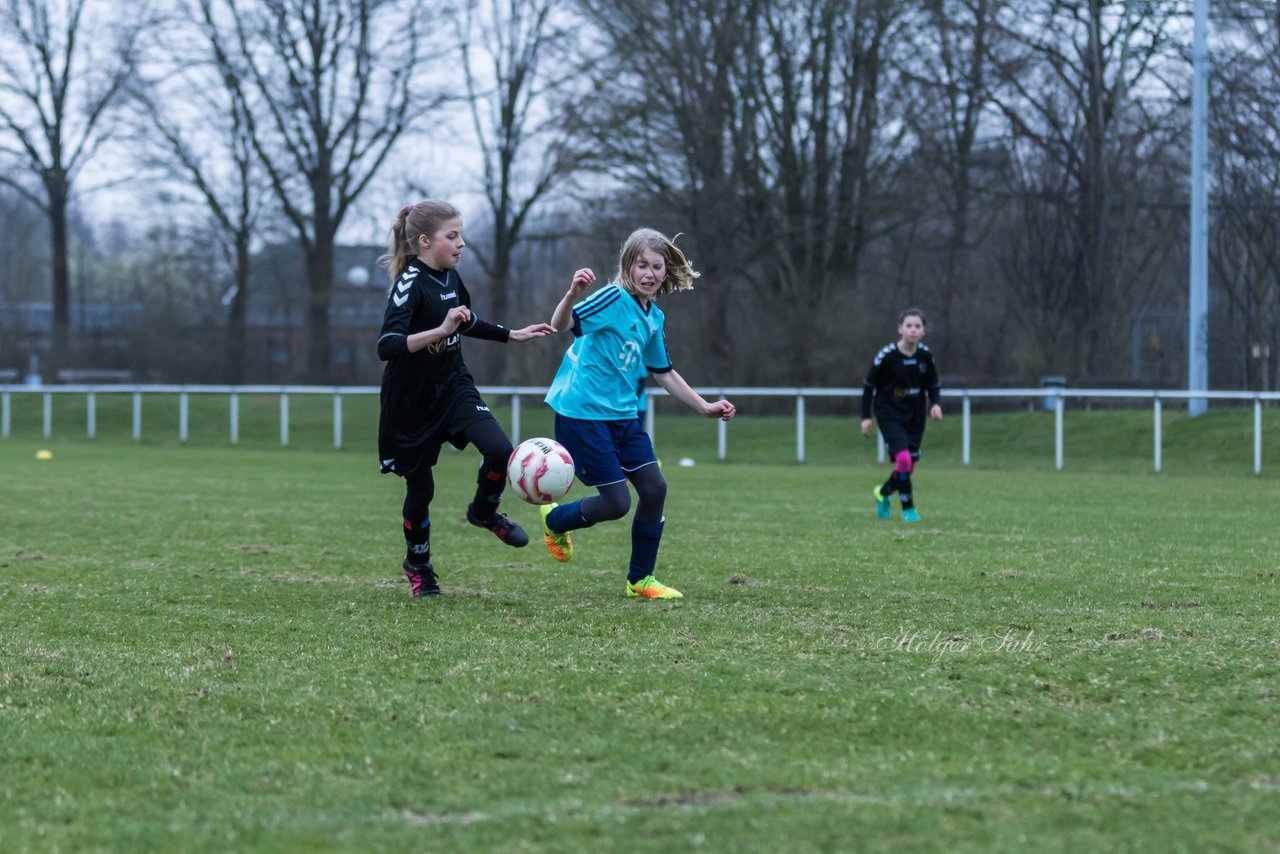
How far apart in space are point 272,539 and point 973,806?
7.64 m

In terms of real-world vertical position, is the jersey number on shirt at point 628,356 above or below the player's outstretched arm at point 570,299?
below

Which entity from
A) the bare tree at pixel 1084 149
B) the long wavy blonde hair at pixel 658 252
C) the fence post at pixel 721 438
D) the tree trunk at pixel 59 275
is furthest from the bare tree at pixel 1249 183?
the tree trunk at pixel 59 275

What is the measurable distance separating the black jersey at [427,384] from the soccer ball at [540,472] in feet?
1.38

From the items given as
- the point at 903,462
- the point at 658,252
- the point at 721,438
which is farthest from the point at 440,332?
the point at 721,438

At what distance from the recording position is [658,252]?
6.97m

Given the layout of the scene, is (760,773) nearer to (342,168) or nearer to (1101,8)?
(1101,8)

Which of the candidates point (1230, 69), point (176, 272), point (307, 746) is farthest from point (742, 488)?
point (176, 272)

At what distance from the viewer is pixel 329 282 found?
3906cm

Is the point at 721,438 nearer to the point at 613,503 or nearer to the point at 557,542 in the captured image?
the point at 557,542

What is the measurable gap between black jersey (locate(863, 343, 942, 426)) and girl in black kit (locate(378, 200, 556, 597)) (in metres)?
5.68

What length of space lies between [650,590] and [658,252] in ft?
5.40

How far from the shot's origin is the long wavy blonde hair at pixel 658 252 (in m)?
6.97

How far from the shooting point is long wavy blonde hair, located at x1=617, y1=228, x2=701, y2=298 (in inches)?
274

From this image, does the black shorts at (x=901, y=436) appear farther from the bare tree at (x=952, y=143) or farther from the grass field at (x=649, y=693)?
the bare tree at (x=952, y=143)
